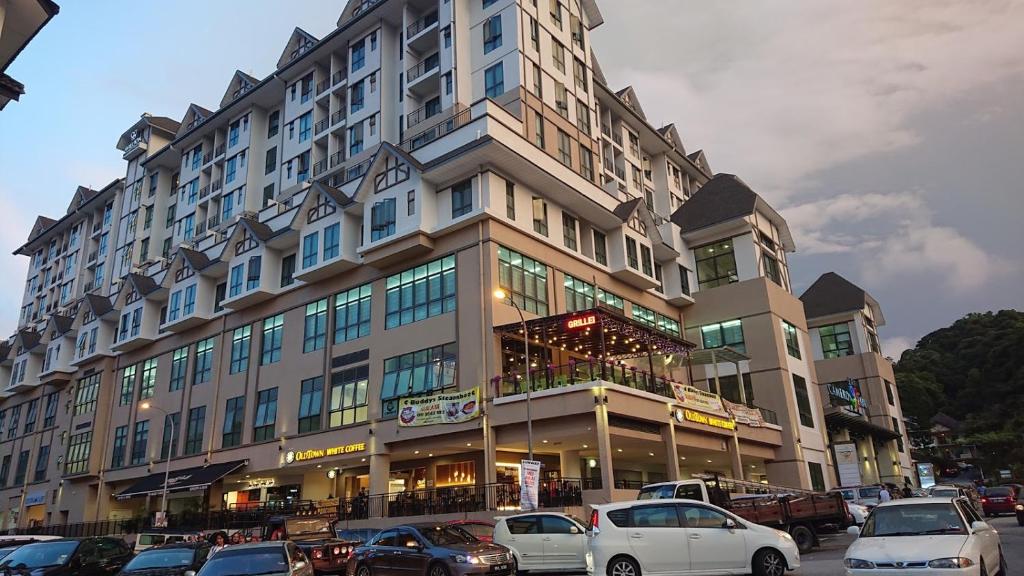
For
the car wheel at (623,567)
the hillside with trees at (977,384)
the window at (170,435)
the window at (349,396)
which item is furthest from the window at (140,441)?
the hillside with trees at (977,384)

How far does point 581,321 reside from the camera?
31.8 meters

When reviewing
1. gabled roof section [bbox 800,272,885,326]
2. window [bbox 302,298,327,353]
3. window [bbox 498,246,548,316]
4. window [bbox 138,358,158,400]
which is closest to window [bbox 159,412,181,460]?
window [bbox 138,358,158,400]

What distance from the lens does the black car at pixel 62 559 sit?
55.4 ft

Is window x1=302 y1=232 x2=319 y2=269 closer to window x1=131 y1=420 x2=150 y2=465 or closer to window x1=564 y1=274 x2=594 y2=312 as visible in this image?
window x1=564 y1=274 x2=594 y2=312

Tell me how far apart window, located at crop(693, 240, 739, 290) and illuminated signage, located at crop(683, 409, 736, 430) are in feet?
46.4

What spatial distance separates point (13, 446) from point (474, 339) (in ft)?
180

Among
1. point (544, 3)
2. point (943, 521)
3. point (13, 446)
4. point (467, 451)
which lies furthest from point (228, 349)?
point (943, 521)

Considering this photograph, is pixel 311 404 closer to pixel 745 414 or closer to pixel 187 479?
pixel 187 479

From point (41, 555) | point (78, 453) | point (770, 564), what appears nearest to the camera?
point (770, 564)

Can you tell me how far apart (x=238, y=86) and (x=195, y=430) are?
2805cm

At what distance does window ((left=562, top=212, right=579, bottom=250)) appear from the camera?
132 feet

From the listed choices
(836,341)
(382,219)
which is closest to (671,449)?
(382,219)

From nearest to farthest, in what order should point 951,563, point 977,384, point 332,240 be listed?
point 951,563 → point 332,240 → point 977,384

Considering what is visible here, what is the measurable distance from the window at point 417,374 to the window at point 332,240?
7.81 metres
